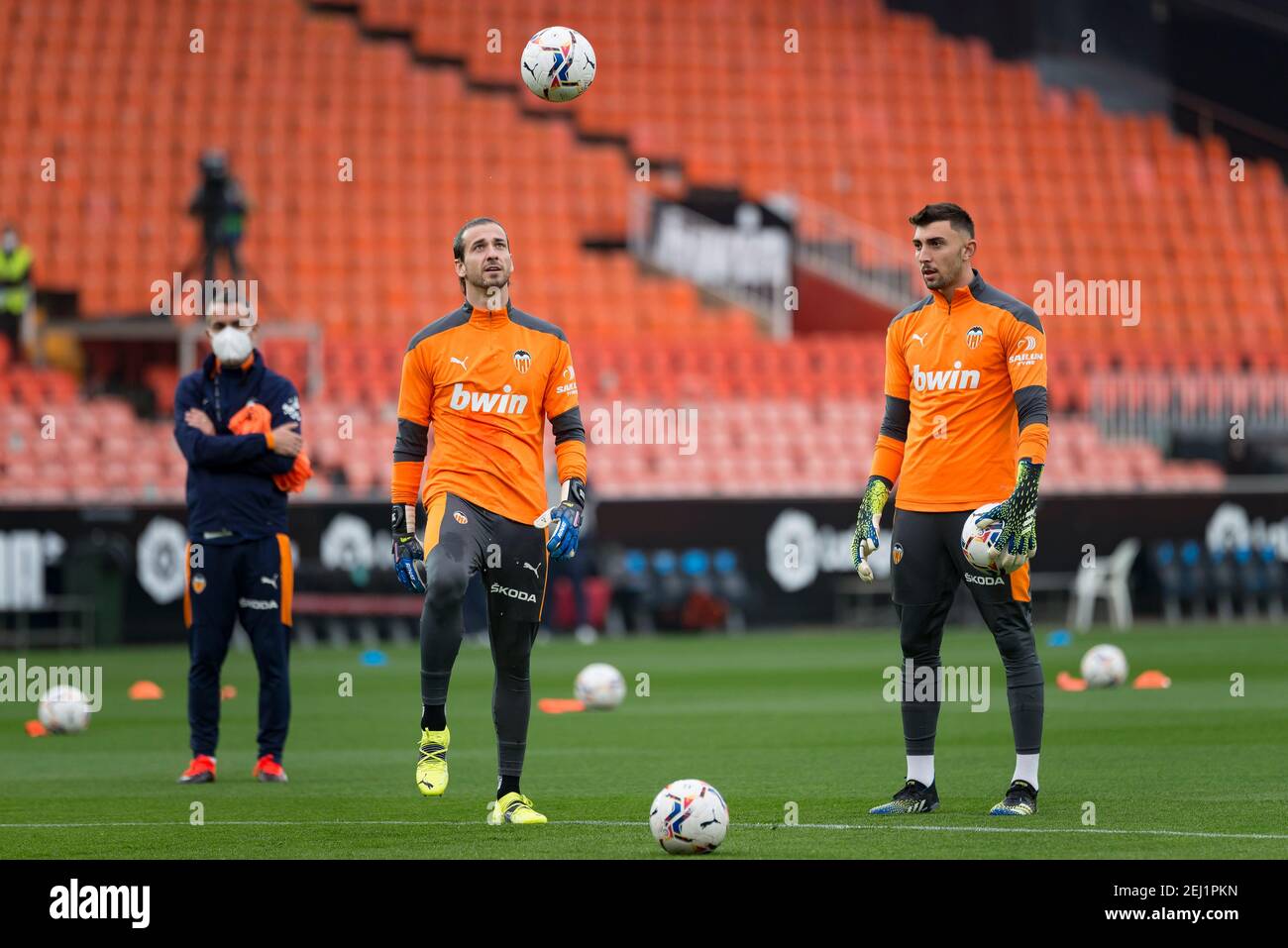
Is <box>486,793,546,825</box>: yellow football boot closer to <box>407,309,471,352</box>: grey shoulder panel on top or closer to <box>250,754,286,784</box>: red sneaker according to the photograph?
<box>407,309,471,352</box>: grey shoulder panel on top

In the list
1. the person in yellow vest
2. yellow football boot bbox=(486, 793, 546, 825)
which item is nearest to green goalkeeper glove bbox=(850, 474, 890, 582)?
yellow football boot bbox=(486, 793, 546, 825)

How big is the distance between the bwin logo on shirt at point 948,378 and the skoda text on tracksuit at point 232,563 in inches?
135

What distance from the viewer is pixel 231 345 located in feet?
32.9

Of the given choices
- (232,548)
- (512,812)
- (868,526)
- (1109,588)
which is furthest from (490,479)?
(1109,588)

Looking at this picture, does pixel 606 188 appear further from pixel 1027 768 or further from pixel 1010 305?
pixel 1027 768

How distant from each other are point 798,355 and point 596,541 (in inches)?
203

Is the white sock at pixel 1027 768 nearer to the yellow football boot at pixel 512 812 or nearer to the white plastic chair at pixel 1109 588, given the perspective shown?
the yellow football boot at pixel 512 812

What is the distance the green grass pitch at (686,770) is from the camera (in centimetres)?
728

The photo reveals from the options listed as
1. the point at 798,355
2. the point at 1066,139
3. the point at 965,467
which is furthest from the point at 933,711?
the point at 1066,139

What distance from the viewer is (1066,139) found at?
31875 millimetres

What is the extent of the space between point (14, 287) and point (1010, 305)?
59.7 ft

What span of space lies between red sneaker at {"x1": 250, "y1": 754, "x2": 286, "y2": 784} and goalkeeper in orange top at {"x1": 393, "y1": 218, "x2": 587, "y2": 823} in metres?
2.14

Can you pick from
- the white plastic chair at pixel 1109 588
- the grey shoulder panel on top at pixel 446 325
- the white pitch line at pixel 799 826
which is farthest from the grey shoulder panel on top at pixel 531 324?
the white plastic chair at pixel 1109 588

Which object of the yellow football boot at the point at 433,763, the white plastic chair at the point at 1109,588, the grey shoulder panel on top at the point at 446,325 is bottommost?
the yellow football boot at the point at 433,763
